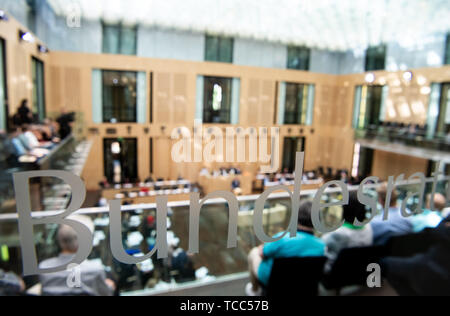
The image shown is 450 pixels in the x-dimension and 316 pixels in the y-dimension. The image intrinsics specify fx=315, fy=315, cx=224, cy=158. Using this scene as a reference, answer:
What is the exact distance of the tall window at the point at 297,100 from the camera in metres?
3.19

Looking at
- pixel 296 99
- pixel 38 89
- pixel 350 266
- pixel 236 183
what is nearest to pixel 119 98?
pixel 38 89

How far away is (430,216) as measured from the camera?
6.32 ft

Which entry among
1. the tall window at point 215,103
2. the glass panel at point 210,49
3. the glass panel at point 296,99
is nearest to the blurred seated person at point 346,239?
the tall window at point 215,103

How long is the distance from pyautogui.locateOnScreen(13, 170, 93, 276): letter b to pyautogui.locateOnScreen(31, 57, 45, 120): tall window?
6167 mm

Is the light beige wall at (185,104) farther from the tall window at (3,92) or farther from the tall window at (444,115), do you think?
the tall window at (444,115)

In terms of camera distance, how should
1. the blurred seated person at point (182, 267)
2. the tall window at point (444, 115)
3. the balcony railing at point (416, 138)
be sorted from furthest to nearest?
1. the balcony railing at point (416, 138)
2. the tall window at point (444, 115)
3. the blurred seated person at point (182, 267)

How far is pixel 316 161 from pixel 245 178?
0.46 m

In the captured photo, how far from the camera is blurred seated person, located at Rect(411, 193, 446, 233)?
5.86 ft

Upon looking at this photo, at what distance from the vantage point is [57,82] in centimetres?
655

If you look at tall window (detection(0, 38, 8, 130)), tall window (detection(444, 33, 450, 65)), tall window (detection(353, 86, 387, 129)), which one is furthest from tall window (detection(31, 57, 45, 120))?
tall window (detection(444, 33, 450, 65))

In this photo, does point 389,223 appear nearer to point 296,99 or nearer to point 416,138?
point 296,99

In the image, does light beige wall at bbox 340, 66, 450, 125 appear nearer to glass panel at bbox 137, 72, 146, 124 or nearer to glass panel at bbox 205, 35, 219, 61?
glass panel at bbox 205, 35, 219, 61

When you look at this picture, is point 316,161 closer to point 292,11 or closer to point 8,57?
point 292,11

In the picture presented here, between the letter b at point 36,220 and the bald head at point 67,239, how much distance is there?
0.10 metres
